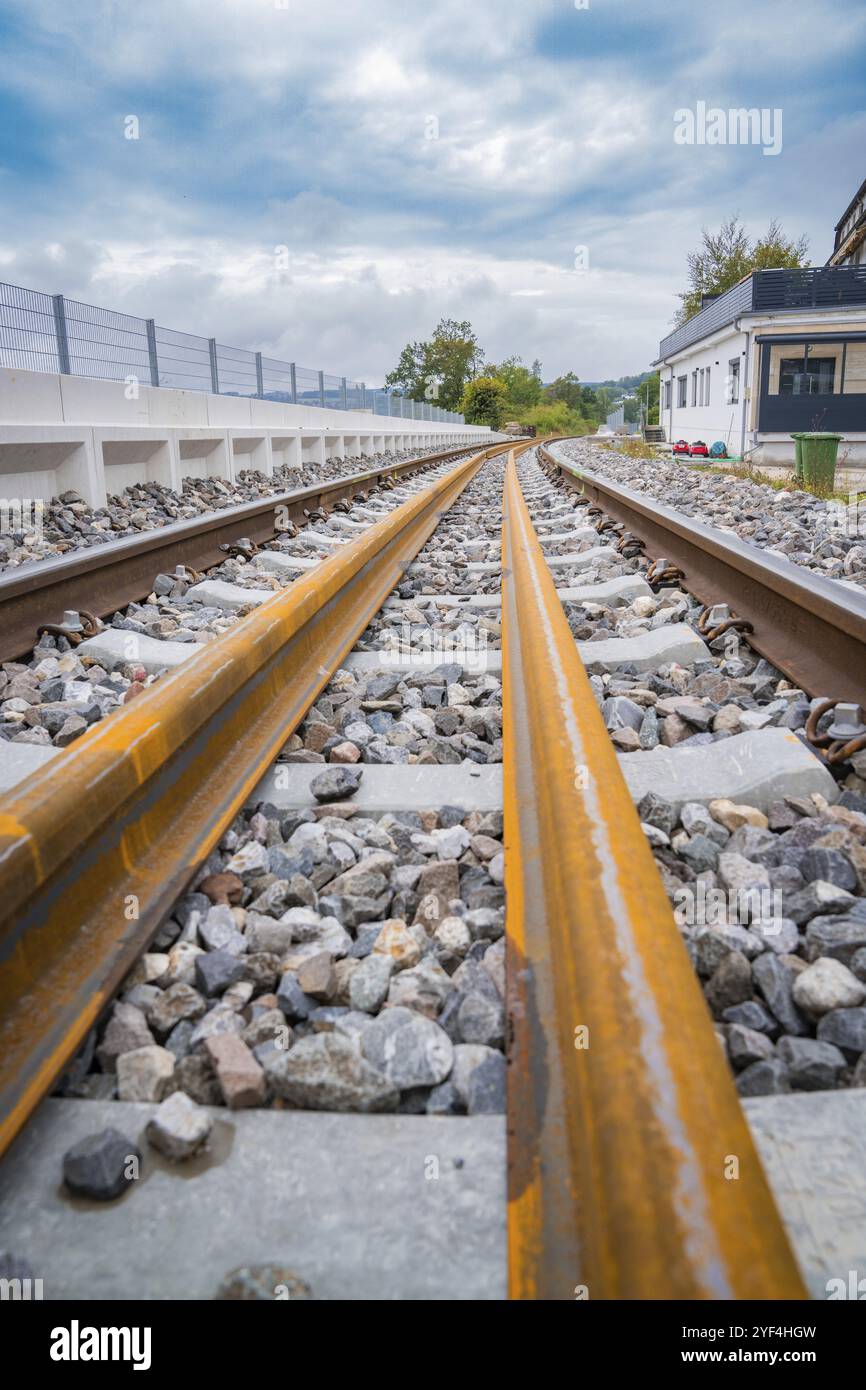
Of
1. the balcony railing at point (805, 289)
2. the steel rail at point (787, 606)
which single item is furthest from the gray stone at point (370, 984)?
the balcony railing at point (805, 289)

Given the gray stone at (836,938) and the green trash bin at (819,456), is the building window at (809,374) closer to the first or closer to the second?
the green trash bin at (819,456)

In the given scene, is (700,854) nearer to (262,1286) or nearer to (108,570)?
(262,1286)

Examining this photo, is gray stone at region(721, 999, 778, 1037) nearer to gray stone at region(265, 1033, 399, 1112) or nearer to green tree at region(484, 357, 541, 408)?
gray stone at region(265, 1033, 399, 1112)

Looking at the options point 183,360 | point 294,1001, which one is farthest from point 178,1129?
point 183,360

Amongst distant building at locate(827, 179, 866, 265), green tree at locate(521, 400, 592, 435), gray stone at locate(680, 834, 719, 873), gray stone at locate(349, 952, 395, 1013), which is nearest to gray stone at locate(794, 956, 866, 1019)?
gray stone at locate(680, 834, 719, 873)

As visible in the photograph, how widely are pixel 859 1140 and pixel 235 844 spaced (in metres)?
1.32

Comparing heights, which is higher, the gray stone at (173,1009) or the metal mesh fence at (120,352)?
the metal mesh fence at (120,352)

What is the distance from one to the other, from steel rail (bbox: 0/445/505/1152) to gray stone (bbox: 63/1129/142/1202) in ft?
0.28

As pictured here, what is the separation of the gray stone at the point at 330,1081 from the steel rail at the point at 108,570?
2.49m

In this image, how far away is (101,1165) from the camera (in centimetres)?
115

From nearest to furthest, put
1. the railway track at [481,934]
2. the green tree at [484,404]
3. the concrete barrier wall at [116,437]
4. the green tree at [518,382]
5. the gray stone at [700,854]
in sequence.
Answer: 1. the railway track at [481,934]
2. the gray stone at [700,854]
3. the concrete barrier wall at [116,437]
4. the green tree at [484,404]
5. the green tree at [518,382]

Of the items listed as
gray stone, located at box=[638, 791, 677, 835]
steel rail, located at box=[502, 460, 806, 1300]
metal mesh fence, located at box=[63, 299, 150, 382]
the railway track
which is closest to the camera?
steel rail, located at box=[502, 460, 806, 1300]

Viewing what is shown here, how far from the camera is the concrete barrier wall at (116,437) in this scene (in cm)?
649

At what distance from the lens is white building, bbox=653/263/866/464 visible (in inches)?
1023
